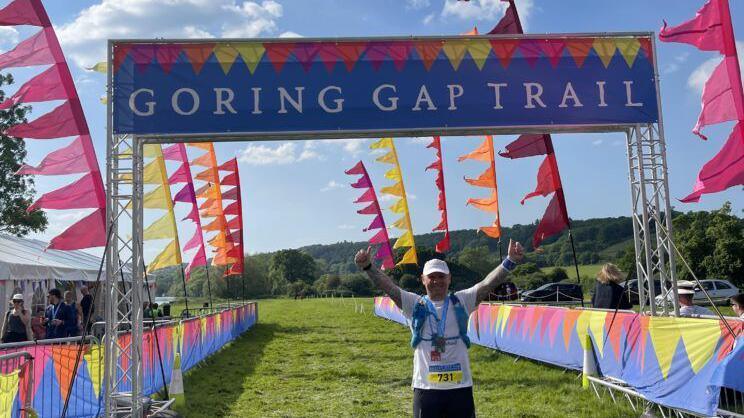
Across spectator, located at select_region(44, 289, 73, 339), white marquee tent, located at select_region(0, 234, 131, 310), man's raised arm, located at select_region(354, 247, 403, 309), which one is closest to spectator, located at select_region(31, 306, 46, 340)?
white marquee tent, located at select_region(0, 234, 131, 310)

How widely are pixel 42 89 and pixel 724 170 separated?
8130 mm

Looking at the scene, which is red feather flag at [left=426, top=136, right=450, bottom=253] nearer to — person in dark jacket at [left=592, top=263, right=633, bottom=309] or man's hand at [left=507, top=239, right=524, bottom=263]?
person in dark jacket at [left=592, top=263, right=633, bottom=309]

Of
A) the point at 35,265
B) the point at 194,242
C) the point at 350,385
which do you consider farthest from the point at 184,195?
the point at 350,385

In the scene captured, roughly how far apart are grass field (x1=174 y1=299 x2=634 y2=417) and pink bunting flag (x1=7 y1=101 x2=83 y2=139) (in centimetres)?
411

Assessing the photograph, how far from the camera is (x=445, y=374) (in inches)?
162

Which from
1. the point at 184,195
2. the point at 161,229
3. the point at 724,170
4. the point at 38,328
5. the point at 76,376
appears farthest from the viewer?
the point at 184,195

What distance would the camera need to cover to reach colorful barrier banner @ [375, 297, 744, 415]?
231 inches

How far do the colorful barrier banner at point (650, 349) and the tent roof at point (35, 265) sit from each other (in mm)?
10562

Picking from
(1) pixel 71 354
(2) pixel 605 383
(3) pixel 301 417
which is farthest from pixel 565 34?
(1) pixel 71 354

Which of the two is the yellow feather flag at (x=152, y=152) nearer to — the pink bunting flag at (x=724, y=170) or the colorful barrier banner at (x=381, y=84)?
the colorful barrier banner at (x=381, y=84)

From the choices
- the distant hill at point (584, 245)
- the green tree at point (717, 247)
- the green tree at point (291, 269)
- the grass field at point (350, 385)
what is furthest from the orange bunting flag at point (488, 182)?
the green tree at point (291, 269)

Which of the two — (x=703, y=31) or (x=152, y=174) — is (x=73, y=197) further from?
(x=703, y=31)

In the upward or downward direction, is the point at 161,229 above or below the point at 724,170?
above

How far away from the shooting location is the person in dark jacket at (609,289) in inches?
366
